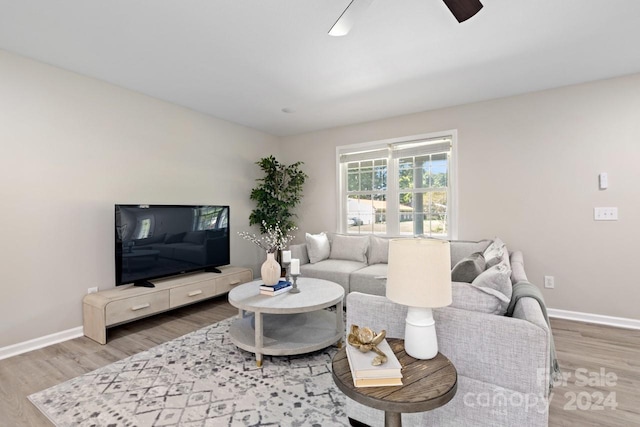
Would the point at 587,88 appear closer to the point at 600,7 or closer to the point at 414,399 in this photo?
the point at 600,7

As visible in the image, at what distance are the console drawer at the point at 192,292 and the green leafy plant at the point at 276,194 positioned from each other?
1328 millimetres

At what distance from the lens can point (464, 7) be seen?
5.26 ft

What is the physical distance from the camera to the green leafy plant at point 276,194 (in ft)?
15.7

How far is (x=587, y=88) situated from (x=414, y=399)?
3.88 meters

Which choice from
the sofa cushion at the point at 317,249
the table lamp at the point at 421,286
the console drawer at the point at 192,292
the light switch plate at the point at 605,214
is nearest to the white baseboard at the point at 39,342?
the console drawer at the point at 192,292

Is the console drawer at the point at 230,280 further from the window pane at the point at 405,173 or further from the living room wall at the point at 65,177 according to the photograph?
the window pane at the point at 405,173

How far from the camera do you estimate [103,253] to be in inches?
124

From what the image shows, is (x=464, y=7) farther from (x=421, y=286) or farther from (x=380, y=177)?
(x=380, y=177)

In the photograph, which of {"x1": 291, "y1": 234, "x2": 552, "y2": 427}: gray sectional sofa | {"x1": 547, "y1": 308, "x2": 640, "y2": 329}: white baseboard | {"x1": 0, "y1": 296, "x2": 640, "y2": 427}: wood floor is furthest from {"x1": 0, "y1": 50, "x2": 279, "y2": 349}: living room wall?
{"x1": 547, "y1": 308, "x2": 640, "y2": 329}: white baseboard

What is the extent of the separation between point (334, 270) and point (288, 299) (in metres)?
1.32

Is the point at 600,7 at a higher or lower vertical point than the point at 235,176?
higher

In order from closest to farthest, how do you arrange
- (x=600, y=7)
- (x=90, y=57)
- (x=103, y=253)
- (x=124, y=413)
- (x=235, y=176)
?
1. (x=124, y=413)
2. (x=600, y=7)
3. (x=90, y=57)
4. (x=103, y=253)
5. (x=235, y=176)

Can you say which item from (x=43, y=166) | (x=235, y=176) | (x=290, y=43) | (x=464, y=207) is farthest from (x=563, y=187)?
(x=43, y=166)

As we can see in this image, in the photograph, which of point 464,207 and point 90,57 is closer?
point 90,57
